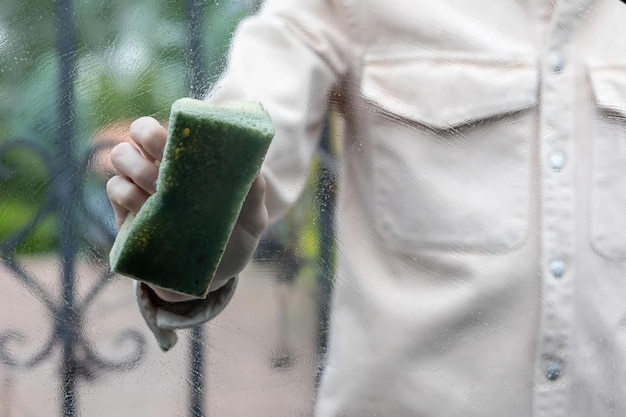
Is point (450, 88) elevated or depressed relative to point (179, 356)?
elevated

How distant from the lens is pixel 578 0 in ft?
1.61

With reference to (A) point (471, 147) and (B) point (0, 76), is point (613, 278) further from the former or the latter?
(B) point (0, 76)

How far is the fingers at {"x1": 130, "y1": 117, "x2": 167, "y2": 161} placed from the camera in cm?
36

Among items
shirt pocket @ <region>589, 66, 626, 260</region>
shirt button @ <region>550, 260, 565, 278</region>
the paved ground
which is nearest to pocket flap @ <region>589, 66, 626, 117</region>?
shirt pocket @ <region>589, 66, 626, 260</region>

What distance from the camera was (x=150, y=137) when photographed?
359 mm

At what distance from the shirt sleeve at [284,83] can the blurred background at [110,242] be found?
1 cm

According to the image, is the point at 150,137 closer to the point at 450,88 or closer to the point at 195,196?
the point at 195,196

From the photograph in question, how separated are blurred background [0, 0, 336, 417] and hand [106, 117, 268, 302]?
49 millimetres

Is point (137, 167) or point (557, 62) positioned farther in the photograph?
point (557, 62)

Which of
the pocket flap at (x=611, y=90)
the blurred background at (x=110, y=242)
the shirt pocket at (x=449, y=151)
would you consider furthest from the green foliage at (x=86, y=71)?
the pocket flap at (x=611, y=90)

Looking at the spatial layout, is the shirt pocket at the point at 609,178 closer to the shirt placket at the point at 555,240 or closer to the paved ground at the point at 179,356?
the shirt placket at the point at 555,240

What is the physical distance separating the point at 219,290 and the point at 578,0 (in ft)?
0.94

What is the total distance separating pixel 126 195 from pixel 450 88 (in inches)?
8.1

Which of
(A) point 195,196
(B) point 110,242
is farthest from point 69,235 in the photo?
(A) point 195,196
